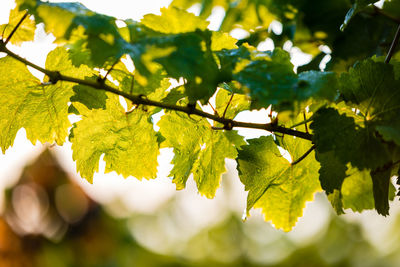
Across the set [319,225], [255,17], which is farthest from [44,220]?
[255,17]

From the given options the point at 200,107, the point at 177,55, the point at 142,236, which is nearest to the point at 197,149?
the point at 200,107

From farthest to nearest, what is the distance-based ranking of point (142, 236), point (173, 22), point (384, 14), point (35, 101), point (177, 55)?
point (142, 236), point (384, 14), point (35, 101), point (173, 22), point (177, 55)

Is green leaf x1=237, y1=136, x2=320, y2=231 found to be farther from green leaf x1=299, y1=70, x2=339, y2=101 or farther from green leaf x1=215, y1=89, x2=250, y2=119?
green leaf x1=299, y1=70, x2=339, y2=101

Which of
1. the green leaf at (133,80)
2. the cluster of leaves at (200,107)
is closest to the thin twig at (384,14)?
the cluster of leaves at (200,107)

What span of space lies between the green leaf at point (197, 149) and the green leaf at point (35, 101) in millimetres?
182

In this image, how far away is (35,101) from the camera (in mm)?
774

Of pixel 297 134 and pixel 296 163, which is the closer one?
pixel 297 134

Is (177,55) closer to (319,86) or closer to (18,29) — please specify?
(319,86)

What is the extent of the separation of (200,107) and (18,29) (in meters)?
0.36

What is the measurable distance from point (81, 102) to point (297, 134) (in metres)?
0.37

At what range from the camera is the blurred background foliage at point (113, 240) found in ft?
30.1

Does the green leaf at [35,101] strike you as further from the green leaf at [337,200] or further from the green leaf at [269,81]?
the green leaf at [337,200]

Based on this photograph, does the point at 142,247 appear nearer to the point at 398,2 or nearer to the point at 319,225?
the point at 319,225

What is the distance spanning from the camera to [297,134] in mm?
718
